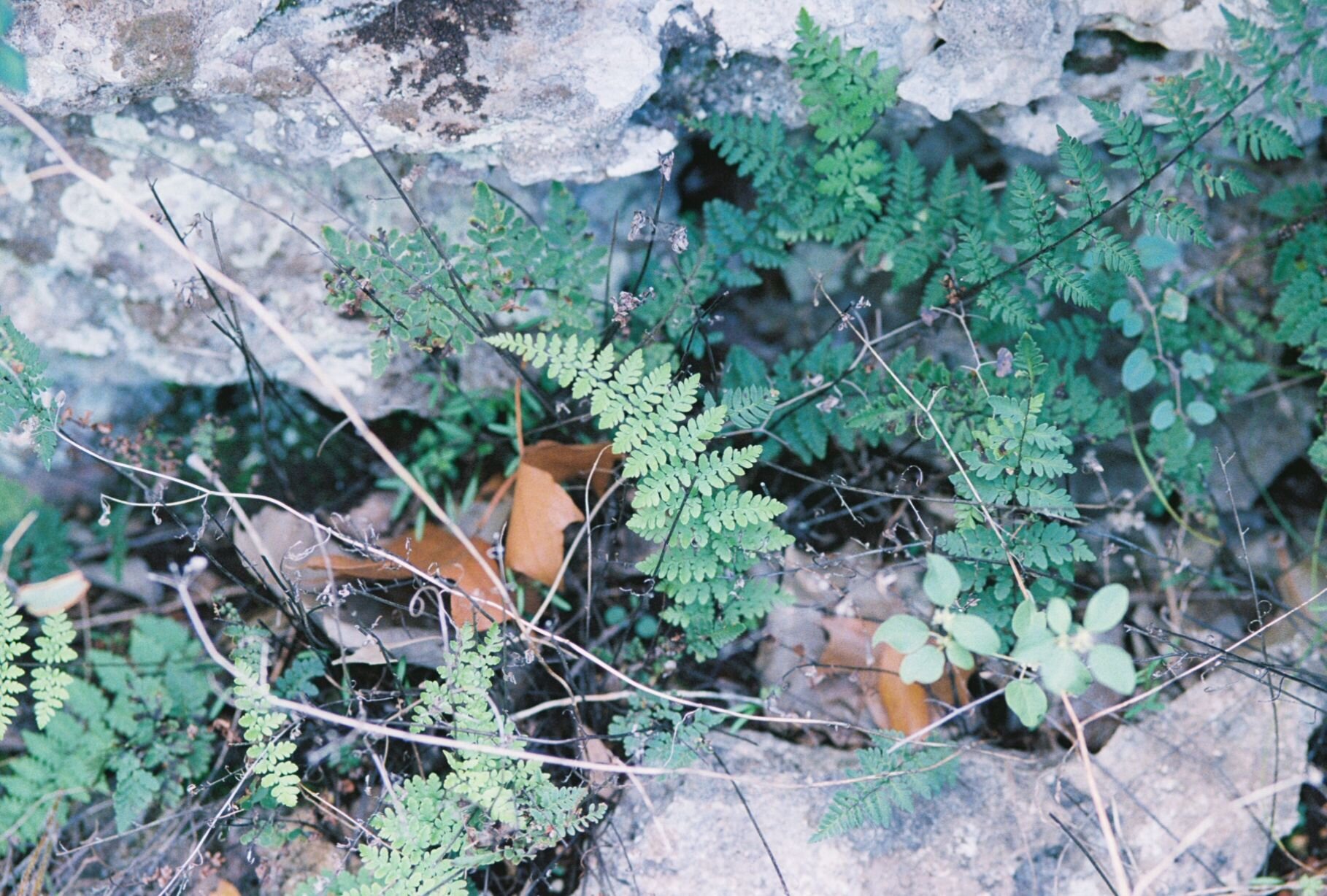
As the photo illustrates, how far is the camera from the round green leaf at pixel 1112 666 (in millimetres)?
2562

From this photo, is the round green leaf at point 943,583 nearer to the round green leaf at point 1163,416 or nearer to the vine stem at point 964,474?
the vine stem at point 964,474

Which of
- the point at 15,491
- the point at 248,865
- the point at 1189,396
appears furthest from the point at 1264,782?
the point at 15,491

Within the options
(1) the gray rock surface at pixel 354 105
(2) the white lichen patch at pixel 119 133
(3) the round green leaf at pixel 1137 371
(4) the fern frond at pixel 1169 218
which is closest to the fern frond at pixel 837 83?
(1) the gray rock surface at pixel 354 105

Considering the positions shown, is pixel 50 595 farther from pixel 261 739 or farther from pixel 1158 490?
pixel 1158 490

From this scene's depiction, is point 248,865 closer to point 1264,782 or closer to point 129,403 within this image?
point 129,403

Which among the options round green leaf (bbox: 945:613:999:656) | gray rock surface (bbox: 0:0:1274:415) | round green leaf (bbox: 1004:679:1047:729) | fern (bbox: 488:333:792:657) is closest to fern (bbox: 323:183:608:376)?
gray rock surface (bbox: 0:0:1274:415)

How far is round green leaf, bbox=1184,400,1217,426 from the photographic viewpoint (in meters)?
3.66

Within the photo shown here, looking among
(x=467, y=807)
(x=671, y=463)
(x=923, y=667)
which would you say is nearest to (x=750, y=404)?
(x=671, y=463)

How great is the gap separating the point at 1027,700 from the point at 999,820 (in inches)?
33.7

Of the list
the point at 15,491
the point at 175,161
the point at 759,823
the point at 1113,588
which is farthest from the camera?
the point at 15,491

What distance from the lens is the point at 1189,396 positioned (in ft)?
12.3

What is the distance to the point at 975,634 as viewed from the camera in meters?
2.68

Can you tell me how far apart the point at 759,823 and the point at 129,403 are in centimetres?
315

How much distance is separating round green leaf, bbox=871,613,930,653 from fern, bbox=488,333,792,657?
46 cm
